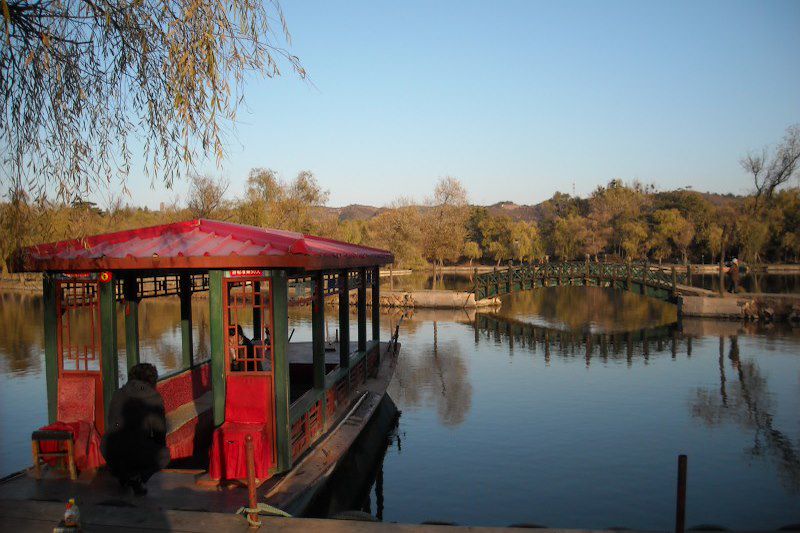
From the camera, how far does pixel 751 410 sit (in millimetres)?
16344

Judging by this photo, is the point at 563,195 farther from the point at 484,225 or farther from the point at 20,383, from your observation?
the point at 20,383

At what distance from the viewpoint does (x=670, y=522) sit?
9.82 m

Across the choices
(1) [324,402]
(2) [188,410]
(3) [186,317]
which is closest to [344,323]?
(1) [324,402]

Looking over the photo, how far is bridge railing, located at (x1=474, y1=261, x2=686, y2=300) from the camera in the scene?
122 ft

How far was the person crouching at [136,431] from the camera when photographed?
6.75 m

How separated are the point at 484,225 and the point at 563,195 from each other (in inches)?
1912

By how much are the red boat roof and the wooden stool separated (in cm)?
188

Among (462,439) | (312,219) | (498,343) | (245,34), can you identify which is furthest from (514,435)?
(312,219)

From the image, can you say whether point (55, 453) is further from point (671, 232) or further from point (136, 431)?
point (671, 232)

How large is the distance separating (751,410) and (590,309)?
25.5 meters

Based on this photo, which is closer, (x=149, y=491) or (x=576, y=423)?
(x=149, y=491)

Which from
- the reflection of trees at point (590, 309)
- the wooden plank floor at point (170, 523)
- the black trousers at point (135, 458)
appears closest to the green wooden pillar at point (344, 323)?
the black trousers at point (135, 458)

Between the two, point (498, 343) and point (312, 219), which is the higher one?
point (312, 219)

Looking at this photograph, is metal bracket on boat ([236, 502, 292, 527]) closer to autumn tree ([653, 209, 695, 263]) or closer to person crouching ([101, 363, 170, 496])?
person crouching ([101, 363, 170, 496])
